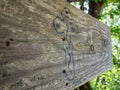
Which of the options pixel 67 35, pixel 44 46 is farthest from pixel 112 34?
pixel 44 46

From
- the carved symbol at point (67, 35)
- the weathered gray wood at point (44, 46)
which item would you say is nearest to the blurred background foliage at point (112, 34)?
the weathered gray wood at point (44, 46)

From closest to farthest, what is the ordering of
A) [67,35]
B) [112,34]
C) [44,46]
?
[44,46]
[67,35]
[112,34]

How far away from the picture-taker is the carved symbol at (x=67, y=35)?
0.98m

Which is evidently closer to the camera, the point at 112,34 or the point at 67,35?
the point at 67,35

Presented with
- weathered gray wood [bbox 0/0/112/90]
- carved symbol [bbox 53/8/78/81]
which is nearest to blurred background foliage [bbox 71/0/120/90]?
weathered gray wood [bbox 0/0/112/90]

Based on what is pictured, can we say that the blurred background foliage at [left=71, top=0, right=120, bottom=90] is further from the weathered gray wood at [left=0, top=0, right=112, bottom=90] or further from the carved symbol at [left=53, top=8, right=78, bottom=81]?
the carved symbol at [left=53, top=8, right=78, bottom=81]

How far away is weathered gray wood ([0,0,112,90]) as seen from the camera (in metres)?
0.67

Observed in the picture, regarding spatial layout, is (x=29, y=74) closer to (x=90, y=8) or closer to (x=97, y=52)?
(x=97, y=52)

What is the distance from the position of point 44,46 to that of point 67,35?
21 centimetres

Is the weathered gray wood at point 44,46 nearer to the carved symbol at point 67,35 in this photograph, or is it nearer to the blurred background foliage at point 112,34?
the carved symbol at point 67,35

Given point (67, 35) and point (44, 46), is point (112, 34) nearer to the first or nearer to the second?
point (67, 35)

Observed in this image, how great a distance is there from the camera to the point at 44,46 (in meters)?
0.85

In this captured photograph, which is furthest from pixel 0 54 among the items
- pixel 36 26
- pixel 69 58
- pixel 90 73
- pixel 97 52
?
pixel 97 52

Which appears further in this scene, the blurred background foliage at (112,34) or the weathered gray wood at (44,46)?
the blurred background foliage at (112,34)
